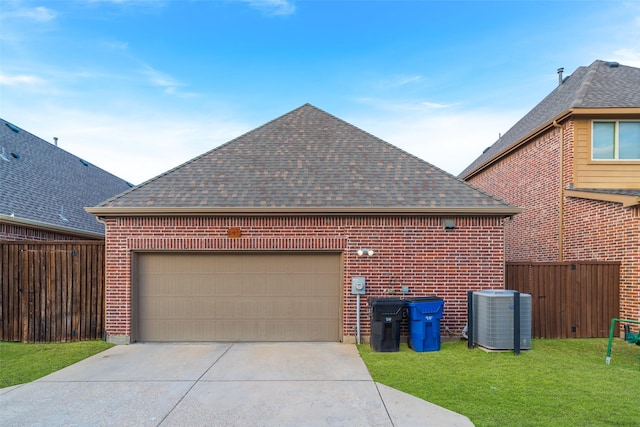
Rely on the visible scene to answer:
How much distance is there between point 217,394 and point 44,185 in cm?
1096

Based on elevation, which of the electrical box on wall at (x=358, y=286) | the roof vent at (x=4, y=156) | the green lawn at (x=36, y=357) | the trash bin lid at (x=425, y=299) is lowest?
the green lawn at (x=36, y=357)

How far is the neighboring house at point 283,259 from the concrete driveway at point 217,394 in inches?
42.0

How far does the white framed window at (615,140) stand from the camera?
10.1 meters

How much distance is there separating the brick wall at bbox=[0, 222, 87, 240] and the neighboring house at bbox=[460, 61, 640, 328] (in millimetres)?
14689

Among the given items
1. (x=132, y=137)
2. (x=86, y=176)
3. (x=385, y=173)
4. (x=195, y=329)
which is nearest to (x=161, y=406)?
(x=195, y=329)

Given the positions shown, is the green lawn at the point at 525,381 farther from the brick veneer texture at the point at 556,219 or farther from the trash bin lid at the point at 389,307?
the brick veneer texture at the point at 556,219

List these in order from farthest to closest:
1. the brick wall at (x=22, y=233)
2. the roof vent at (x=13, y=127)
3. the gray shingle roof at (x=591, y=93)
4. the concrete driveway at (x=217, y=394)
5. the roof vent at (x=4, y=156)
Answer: the roof vent at (x=13, y=127), the roof vent at (x=4, y=156), the gray shingle roof at (x=591, y=93), the brick wall at (x=22, y=233), the concrete driveway at (x=217, y=394)

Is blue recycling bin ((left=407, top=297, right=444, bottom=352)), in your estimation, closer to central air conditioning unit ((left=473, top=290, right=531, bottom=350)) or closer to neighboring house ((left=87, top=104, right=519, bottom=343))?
neighboring house ((left=87, top=104, right=519, bottom=343))

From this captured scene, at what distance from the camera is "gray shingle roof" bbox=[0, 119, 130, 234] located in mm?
10102

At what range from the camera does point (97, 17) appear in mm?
10328

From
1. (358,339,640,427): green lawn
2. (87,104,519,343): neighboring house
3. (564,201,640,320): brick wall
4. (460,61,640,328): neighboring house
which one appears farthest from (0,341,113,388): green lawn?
(460,61,640,328): neighboring house

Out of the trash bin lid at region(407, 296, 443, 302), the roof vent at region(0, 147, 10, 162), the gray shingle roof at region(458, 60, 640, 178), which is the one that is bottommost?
the trash bin lid at region(407, 296, 443, 302)

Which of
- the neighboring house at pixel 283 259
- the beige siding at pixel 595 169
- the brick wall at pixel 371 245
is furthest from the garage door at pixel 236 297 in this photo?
the beige siding at pixel 595 169

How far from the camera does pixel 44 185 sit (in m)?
12.0
